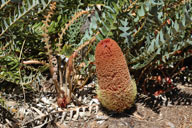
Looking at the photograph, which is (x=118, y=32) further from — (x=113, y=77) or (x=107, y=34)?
(x=113, y=77)

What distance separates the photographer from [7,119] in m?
1.32

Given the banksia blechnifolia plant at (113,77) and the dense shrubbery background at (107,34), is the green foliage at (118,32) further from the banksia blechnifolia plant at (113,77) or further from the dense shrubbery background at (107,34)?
the banksia blechnifolia plant at (113,77)

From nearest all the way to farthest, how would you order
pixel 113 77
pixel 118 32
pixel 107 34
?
pixel 113 77
pixel 107 34
pixel 118 32

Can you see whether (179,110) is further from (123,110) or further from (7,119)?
(7,119)

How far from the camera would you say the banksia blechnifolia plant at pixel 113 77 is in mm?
1129

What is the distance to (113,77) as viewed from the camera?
1181 mm

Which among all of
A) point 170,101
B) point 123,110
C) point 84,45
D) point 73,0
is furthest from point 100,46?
point 73,0

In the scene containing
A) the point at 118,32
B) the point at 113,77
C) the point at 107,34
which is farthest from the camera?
the point at 118,32

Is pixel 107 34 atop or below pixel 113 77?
atop

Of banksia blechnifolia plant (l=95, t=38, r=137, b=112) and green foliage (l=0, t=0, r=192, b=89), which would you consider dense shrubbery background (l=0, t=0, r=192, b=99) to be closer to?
green foliage (l=0, t=0, r=192, b=89)

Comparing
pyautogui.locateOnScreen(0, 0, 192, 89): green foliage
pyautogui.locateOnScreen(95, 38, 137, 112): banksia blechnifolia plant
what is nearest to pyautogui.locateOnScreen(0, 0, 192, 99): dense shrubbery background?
pyautogui.locateOnScreen(0, 0, 192, 89): green foliage

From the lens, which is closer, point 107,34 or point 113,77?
point 113,77

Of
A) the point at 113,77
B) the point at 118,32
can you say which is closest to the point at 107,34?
the point at 118,32

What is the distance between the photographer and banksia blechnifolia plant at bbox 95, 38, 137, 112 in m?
1.13
